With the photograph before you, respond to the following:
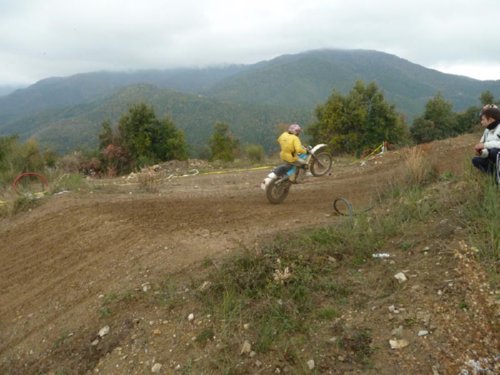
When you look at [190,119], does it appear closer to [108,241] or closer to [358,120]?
[358,120]

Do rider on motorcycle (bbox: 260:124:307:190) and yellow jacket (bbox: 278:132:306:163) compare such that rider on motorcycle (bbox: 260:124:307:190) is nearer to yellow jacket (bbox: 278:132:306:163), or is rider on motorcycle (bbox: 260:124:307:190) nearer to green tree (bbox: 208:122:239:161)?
yellow jacket (bbox: 278:132:306:163)

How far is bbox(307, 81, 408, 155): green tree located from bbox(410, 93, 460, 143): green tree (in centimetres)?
683

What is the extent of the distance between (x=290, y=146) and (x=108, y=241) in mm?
4110

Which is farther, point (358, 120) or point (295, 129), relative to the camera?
point (358, 120)

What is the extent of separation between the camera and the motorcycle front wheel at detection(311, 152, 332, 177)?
32.8 feet

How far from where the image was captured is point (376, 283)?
12.4 ft

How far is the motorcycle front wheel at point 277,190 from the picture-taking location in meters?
7.82

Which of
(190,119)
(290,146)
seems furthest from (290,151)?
(190,119)

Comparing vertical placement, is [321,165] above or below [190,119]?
below

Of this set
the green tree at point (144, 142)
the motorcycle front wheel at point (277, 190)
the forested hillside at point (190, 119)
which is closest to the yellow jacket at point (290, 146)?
the motorcycle front wheel at point (277, 190)

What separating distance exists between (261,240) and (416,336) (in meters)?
2.52

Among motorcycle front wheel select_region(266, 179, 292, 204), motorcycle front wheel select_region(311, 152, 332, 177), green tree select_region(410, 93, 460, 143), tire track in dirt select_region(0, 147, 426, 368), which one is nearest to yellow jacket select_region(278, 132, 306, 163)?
motorcycle front wheel select_region(266, 179, 292, 204)

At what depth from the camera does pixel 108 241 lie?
21.1ft

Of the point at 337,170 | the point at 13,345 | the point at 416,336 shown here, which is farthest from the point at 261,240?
the point at 337,170
